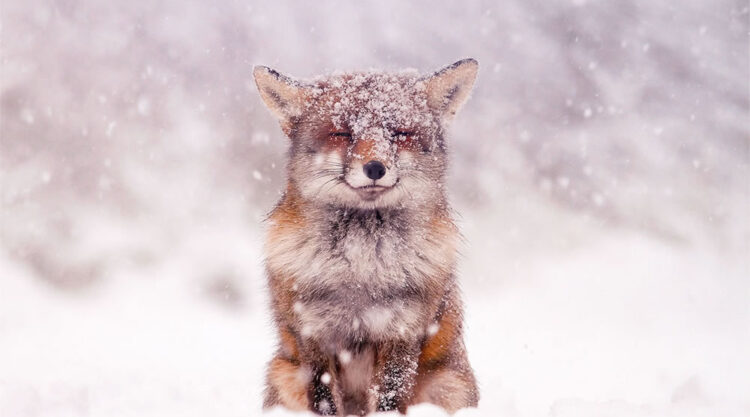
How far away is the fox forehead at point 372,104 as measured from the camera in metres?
3.98

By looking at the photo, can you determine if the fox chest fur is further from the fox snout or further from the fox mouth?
the fox snout

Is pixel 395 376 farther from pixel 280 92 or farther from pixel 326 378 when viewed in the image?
pixel 280 92

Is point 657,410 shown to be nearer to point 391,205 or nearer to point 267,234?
point 391,205

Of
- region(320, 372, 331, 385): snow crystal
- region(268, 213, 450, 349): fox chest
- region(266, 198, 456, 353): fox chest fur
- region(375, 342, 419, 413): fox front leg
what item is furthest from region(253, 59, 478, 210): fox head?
region(320, 372, 331, 385): snow crystal

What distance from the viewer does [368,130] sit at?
3.90 meters

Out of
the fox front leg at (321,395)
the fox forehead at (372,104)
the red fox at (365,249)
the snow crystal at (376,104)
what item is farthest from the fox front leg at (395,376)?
the fox forehead at (372,104)

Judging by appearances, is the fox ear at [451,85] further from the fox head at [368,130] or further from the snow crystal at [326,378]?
the snow crystal at [326,378]

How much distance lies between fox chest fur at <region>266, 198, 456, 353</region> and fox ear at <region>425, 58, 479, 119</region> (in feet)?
2.37

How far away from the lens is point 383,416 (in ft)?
12.7

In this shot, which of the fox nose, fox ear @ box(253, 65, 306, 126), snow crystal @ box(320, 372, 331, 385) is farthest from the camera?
fox ear @ box(253, 65, 306, 126)

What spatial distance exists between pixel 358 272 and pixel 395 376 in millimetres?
651

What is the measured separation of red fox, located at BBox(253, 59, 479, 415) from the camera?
3.97 metres

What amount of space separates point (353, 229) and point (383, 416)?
112cm

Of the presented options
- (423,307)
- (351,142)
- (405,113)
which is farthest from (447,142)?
(423,307)
